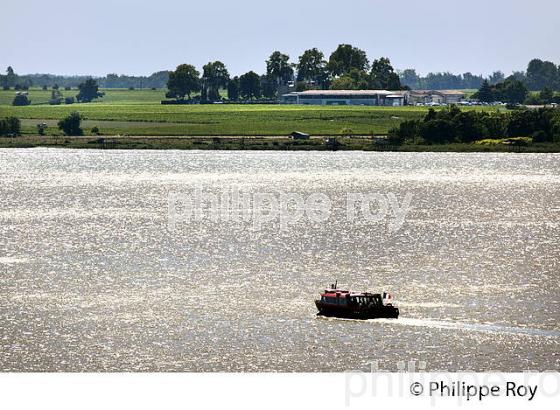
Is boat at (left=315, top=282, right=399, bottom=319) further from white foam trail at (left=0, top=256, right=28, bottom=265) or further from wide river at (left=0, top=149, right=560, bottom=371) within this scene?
white foam trail at (left=0, top=256, right=28, bottom=265)

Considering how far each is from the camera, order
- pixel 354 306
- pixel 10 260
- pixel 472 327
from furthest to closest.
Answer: pixel 10 260 → pixel 354 306 → pixel 472 327

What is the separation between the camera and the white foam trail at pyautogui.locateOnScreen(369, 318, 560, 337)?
6556cm

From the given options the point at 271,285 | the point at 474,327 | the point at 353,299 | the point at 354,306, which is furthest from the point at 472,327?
the point at 271,285

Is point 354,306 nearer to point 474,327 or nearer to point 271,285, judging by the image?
point 474,327

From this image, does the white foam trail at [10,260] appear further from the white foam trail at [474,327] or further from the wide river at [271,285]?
the white foam trail at [474,327]

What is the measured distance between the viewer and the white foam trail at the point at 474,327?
2581 inches

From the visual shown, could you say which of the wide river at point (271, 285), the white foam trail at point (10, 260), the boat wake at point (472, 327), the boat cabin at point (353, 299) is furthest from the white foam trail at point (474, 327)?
the white foam trail at point (10, 260)

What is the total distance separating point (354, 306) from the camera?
69562 millimetres

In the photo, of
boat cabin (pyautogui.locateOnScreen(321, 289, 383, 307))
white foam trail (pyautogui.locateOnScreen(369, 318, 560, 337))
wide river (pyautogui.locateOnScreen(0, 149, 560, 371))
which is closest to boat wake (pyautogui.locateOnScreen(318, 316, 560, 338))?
white foam trail (pyautogui.locateOnScreen(369, 318, 560, 337))

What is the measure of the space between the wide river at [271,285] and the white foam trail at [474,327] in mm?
106

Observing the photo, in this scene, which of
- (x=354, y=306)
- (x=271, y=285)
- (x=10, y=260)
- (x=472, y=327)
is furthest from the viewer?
(x=10, y=260)

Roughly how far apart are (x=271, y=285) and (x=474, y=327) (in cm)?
1718

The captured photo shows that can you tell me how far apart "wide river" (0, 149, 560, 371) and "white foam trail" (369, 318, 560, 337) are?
0.35 ft
